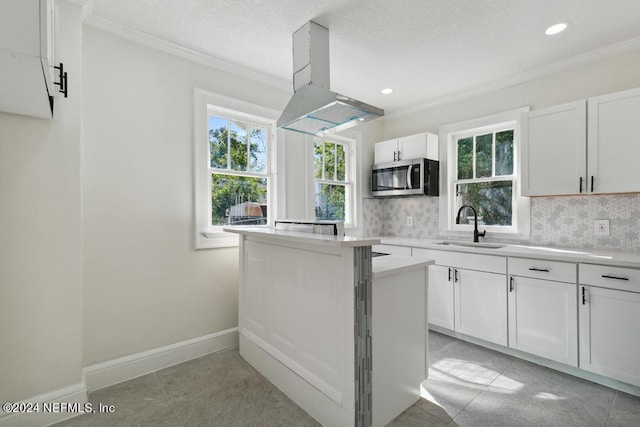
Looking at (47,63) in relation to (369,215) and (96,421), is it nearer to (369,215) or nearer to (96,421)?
(96,421)

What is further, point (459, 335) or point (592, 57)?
point (459, 335)

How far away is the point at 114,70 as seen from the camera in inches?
88.8

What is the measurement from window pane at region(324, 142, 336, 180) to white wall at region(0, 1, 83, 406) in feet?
8.22

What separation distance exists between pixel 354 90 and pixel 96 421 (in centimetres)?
358

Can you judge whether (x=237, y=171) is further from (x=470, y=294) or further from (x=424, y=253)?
(x=470, y=294)

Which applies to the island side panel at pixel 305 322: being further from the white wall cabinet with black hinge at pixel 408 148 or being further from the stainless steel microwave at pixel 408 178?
the white wall cabinet with black hinge at pixel 408 148

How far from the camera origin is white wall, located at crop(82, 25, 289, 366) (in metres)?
2.17

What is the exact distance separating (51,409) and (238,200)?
194 centimetres

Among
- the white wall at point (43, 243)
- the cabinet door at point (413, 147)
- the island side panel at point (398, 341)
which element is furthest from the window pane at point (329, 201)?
the white wall at point (43, 243)

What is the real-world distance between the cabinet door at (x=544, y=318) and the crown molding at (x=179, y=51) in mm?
2930

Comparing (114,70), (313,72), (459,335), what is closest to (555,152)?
(459,335)

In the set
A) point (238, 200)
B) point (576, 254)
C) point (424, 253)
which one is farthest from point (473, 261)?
point (238, 200)

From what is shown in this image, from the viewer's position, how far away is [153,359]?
238cm

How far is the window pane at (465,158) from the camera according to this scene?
3.53 meters
